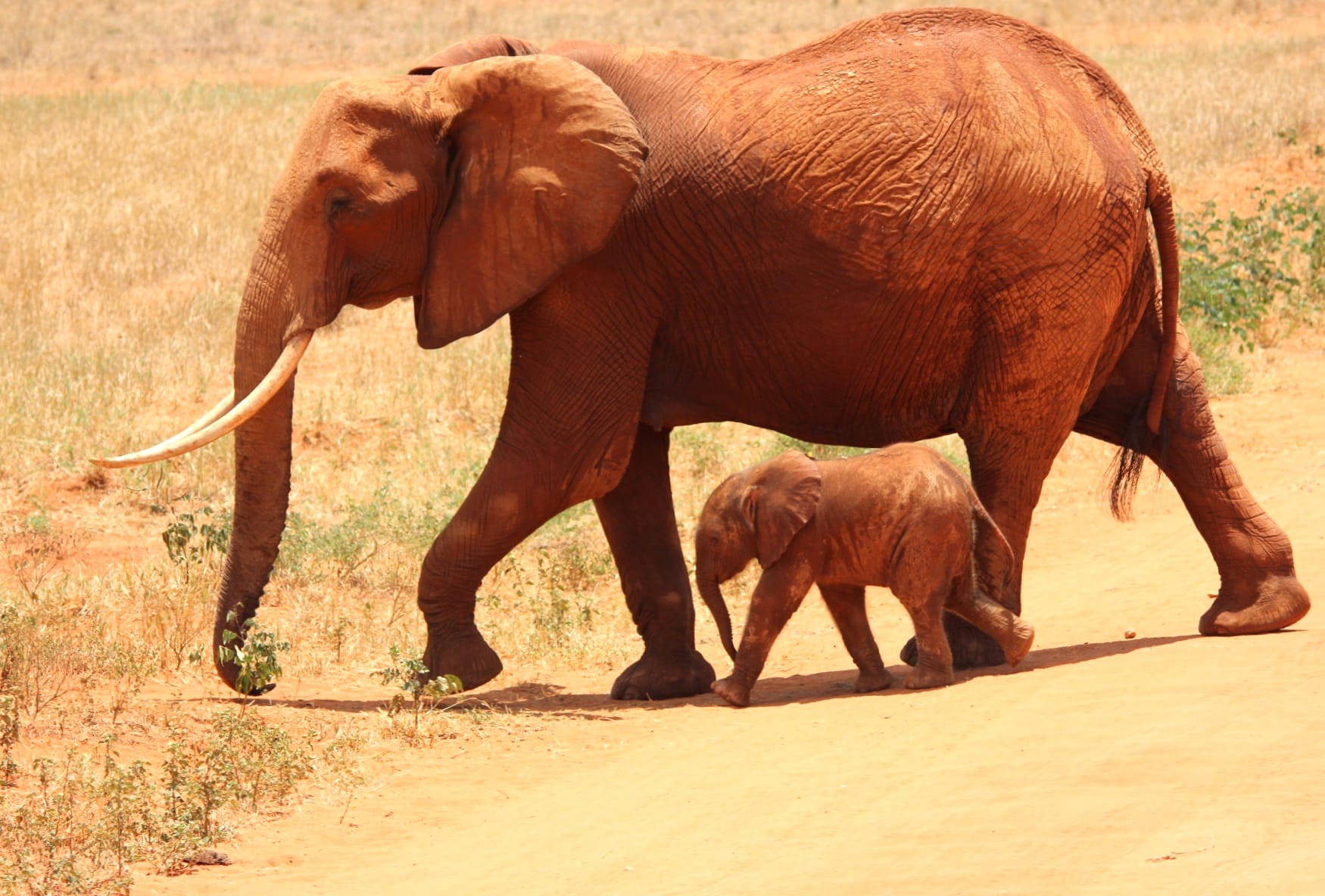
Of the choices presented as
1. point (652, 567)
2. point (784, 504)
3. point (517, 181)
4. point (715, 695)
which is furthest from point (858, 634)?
point (517, 181)

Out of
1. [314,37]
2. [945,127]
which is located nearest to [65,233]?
[945,127]

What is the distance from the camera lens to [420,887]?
213 inches

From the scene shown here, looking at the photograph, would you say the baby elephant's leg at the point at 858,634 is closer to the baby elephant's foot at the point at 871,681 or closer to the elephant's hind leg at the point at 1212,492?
the baby elephant's foot at the point at 871,681

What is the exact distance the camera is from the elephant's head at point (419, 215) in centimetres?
742

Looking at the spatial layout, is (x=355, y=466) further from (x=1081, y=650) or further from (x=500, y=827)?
(x=500, y=827)

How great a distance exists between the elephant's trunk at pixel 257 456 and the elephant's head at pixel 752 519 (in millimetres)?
1703

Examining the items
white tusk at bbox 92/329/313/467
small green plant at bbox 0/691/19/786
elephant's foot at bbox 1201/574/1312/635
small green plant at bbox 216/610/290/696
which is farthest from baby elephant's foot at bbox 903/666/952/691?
small green plant at bbox 0/691/19/786

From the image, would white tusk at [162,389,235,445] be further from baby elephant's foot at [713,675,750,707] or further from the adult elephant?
baby elephant's foot at [713,675,750,707]

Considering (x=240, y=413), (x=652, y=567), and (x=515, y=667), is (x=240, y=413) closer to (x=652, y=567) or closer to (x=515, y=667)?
(x=652, y=567)

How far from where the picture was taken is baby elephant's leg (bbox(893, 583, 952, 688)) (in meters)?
7.37

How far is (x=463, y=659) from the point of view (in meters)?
7.89

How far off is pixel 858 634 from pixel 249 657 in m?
2.44

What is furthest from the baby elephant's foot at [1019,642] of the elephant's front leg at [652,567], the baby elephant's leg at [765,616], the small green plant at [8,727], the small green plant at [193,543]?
the small green plant at [193,543]

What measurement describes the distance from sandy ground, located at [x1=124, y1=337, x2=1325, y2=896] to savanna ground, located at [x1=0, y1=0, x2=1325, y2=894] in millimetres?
20
